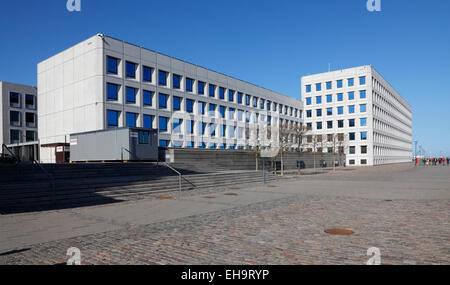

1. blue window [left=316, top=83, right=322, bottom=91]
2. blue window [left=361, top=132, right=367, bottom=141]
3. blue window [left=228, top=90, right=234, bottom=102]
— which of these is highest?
blue window [left=316, top=83, right=322, bottom=91]

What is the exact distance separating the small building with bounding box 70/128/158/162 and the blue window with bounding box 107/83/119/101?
10127 millimetres

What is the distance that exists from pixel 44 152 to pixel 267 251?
41934 millimetres

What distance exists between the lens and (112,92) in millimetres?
37750

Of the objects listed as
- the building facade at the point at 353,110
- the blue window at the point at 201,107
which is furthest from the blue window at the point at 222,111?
the building facade at the point at 353,110

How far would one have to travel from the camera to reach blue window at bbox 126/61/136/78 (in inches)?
1554

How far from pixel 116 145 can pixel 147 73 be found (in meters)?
18.5

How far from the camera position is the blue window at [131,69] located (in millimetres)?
39469

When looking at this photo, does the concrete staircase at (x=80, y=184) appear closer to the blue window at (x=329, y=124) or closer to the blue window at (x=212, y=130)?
the blue window at (x=212, y=130)

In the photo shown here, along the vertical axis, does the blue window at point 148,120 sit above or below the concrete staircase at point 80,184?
above

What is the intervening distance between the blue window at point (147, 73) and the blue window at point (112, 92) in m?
4.14

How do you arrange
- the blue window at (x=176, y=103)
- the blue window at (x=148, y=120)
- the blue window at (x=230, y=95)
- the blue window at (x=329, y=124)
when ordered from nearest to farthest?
1. the blue window at (x=148, y=120)
2. the blue window at (x=176, y=103)
3. the blue window at (x=230, y=95)
4. the blue window at (x=329, y=124)

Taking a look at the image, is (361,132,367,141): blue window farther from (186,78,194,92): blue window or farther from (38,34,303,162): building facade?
(186,78,194,92): blue window

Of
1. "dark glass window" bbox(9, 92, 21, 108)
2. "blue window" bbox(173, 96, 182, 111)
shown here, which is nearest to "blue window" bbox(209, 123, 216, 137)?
"blue window" bbox(173, 96, 182, 111)

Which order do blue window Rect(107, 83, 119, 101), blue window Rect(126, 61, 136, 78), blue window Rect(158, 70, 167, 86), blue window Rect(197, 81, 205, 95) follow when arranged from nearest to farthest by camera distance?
blue window Rect(107, 83, 119, 101)
blue window Rect(126, 61, 136, 78)
blue window Rect(158, 70, 167, 86)
blue window Rect(197, 81, 205, 95)
